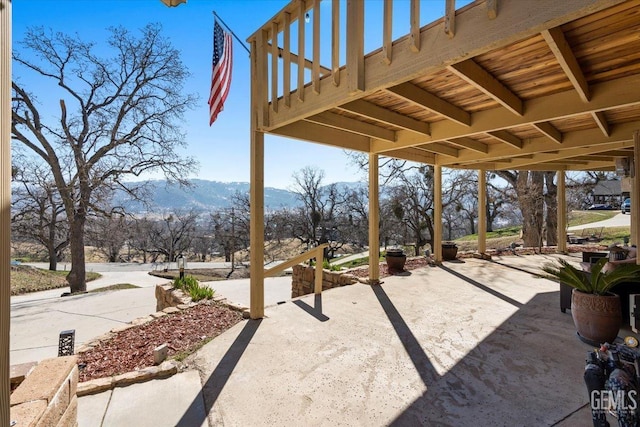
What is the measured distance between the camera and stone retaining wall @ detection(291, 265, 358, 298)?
627 centimetres

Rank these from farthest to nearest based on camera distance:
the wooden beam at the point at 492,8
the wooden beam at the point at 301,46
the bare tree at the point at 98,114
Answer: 1. the bare tree at the point at 98,114
2. the wooden beam at the point at 301,46
3. the wooden beam at the point at 492,8

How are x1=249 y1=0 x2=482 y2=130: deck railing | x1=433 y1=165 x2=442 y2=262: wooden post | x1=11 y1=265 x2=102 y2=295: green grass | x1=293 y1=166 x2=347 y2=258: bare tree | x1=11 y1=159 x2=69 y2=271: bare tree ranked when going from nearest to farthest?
x1=249 y1=0 x2=482 y2=130: deck railing
x1=433 y1=165 x2=442 y2=262: wooden post
x1=11 y1=159 x2=69 y2=271: bare tree
x1=11 y1=265 x2=102 y2=295: green grass
x1=293 y1=166 x2=347 y2=258: bare tree

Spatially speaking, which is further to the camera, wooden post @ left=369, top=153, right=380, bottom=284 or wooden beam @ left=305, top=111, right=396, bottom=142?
wooden post @ left=369, top=153, right=380, bottom=284

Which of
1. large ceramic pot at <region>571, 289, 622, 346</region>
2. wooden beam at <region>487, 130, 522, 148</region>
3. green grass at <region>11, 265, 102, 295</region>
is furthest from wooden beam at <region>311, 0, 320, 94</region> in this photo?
green grass at <region>11, 265, 102, 295</region>

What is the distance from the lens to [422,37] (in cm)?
221

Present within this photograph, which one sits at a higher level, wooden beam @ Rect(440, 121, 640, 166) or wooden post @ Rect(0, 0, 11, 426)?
wooden beam @ Rect(440, 121, 640, 166)

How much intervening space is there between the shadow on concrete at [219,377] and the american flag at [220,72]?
2.90m

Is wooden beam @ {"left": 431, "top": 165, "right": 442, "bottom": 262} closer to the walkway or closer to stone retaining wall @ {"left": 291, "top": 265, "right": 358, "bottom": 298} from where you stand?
stone retaining wall @ {"left": 291, "top": 265, "right": 358, "bottom": 298}

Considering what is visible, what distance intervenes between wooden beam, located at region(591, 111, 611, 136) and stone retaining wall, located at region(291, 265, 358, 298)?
176 inches

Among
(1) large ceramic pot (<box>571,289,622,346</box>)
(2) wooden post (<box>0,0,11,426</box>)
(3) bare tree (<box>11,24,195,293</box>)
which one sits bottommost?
(1) large ceramic pot (<box>571,289,622,346</box>)

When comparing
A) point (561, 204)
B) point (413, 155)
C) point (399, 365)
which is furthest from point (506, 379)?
point (561, 204)

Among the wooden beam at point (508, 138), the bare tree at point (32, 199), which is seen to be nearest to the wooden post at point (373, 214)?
the wooden beam at point (508, 138)

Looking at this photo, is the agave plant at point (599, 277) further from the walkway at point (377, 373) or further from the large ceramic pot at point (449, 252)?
the large ceramic pot at point (449, 252)

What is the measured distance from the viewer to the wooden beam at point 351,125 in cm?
378
